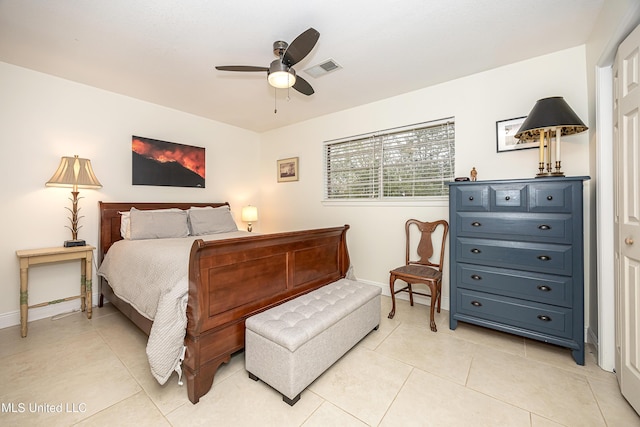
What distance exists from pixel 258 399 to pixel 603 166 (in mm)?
2782

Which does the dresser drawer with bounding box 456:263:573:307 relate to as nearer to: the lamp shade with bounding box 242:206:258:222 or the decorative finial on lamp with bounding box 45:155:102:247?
the lamp shade with bounding box 242:206:258:222

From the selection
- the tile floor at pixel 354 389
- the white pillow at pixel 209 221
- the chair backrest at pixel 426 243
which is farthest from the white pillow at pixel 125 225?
the chair backrest at pixel 426 243

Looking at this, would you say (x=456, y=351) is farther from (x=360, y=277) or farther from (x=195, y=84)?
(x=195, y=84)

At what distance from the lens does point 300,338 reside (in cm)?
159

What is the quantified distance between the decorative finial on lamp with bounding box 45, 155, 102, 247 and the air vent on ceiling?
2.58m

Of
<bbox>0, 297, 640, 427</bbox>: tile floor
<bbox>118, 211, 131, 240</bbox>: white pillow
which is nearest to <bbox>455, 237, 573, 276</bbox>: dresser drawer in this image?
<bbox>0, 297, 640, 427</bbox>: tile floor

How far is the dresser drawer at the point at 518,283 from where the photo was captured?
80.0 inches

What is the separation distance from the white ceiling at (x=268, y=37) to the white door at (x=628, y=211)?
71 cm

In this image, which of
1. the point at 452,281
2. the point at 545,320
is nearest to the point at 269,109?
the point at 452,281

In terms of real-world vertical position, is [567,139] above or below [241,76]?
below

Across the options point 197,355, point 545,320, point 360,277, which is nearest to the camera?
point 197,355

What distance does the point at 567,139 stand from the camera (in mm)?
2379

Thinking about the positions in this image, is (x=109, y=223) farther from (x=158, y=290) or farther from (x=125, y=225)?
(x=158, y=290)

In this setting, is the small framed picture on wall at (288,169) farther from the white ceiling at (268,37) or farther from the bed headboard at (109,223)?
the bed headboard at (109,223)
